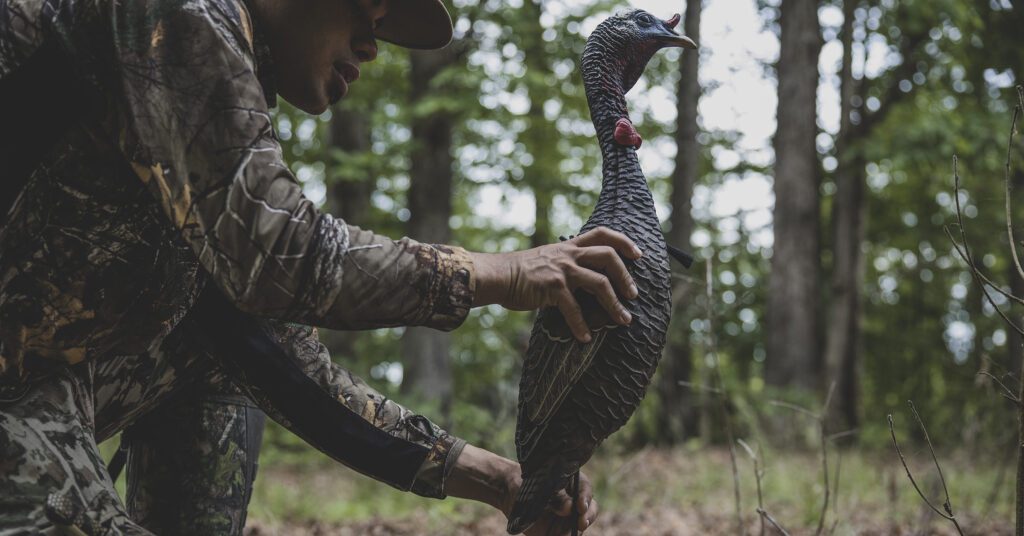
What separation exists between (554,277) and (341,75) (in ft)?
2.54

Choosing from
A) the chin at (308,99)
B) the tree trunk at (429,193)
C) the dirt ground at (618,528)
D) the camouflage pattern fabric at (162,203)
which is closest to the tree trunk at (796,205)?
the tree trunk at (429,193)

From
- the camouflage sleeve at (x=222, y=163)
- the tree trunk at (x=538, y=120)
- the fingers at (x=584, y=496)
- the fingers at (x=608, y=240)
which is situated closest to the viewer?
the camouflage sleeve at (x=222, y=163)

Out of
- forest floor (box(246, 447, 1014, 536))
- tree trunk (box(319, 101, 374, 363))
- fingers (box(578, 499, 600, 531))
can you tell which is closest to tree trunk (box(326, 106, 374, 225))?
tree trunk (box(319, 101, 374, 363))

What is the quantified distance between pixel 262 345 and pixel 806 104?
9378mm

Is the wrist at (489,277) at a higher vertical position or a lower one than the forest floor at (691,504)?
higher

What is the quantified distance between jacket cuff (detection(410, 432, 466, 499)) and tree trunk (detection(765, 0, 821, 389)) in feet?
28.2

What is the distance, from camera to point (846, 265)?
11.0 metres

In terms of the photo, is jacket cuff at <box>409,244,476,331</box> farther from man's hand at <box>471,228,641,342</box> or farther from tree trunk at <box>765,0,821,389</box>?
tree trunk at <box>765,0,821,389</box>

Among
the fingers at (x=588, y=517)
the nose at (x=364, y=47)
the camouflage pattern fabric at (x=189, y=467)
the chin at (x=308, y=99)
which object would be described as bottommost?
the camouflage pattern fabric at (x=189, y=467)

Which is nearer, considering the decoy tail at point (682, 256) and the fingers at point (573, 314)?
the fingers at point (573, 314)

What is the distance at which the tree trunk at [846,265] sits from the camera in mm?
10258

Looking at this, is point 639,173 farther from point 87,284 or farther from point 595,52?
point 87,284

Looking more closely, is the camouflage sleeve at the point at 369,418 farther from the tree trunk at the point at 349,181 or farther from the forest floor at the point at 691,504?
the tree trunk at the point at 349,181

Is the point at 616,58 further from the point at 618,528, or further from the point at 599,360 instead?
the point at 618,528
